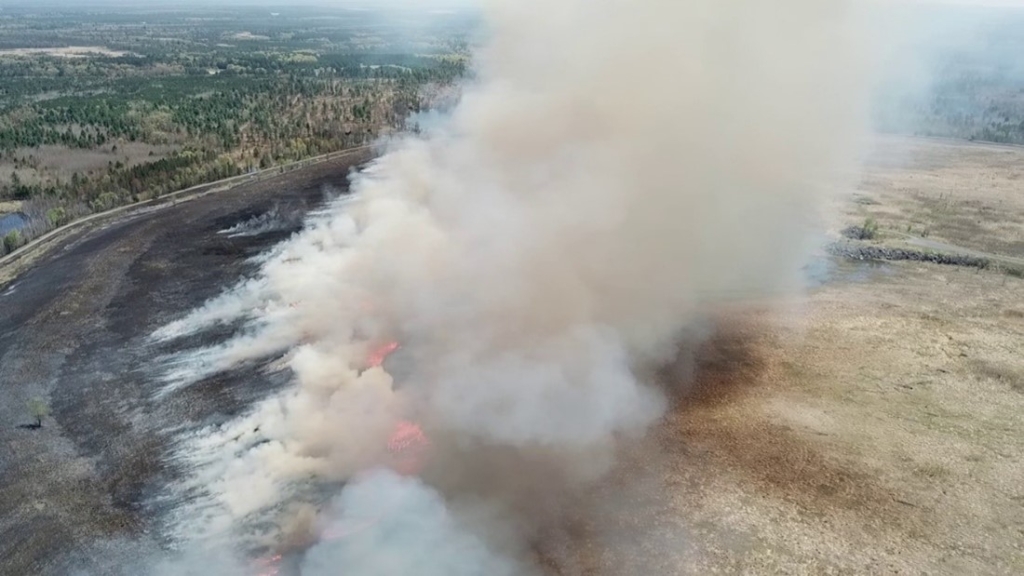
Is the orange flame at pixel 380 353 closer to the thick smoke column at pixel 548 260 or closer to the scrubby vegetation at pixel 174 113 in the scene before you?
the thick smoke column at pixel 548 260

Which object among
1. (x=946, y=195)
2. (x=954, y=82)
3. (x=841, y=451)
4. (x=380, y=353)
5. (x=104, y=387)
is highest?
(x=954, y=82)

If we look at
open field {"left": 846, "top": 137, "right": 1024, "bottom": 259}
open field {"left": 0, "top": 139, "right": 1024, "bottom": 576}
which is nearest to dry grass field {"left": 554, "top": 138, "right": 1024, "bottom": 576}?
open field {"left": 0, "top": 139, "right": 1024, "bottom": 576}

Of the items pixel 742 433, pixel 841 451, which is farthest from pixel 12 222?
pixel 841 451

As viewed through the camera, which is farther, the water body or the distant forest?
the distant forest

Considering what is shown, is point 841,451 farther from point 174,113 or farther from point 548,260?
point 174,113

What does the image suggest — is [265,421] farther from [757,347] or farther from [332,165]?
[332,165]

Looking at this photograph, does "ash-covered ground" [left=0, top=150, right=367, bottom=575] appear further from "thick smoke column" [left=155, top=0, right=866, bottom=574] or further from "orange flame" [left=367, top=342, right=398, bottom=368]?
"orange flame" [left=367, top=342, right=398, bottom=368]
